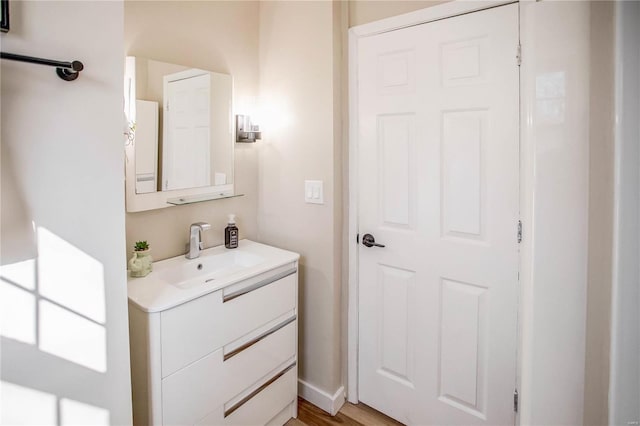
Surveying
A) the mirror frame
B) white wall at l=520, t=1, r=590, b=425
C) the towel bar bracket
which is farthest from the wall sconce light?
white wall at l=520, t=1, r=590, b=425

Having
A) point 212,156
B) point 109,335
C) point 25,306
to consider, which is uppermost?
point 212,156

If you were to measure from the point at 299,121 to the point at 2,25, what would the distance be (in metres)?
1.36

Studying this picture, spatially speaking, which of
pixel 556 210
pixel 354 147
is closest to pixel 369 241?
pixel 354 147

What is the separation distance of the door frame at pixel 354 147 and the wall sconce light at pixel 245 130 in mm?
583

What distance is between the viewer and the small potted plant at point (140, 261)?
153 cm

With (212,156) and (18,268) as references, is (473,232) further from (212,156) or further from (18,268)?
(18,268)

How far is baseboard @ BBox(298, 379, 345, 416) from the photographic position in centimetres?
199

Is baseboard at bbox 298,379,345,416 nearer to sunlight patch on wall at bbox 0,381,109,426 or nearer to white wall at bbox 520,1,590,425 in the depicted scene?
sunlight patch on wall at bbox 0,381,109,426

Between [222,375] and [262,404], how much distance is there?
355 millimetres

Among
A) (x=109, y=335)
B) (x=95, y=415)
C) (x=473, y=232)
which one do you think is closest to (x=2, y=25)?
(x=109, y=335)

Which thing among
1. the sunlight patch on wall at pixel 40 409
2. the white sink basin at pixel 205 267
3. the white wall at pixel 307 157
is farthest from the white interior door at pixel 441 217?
the sunlight patch on wall at pixel 40 409

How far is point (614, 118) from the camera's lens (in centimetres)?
27

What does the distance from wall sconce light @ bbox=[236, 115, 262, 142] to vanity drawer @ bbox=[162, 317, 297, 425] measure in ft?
3.44

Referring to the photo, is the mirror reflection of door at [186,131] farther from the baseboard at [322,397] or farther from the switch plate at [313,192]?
the baseboard at [322,397]
